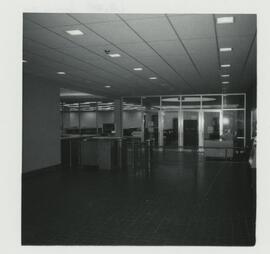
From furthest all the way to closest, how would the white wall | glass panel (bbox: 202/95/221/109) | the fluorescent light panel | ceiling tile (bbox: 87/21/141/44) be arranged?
glass panel (bbox: 202/95/221/109) < the white wall < the fluorescent light panel < ceiling tile (bbox: 87/21/141/44)

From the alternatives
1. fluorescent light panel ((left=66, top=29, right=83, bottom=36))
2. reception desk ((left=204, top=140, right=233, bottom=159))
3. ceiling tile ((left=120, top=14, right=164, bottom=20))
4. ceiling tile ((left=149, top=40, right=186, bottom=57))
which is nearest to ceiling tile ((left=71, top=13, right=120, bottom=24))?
ceiling tile ((left=120, top=14, right=164, bottom=20))

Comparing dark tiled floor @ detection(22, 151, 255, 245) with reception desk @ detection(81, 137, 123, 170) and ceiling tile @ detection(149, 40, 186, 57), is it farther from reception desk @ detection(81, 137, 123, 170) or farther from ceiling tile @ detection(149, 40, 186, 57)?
ceiling tile @ detection(149, 40, 186, 57)

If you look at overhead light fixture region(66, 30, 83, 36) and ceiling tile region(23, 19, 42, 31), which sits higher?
overhead light fixture region(66, 30, 83, 36)

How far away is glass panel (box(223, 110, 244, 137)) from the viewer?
1451 centimetres

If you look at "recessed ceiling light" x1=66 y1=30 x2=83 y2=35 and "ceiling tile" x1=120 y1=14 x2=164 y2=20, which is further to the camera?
"recessed ceiling light" x1=66 y1=30 x2=83 y2=35

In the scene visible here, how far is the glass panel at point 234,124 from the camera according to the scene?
47.6ft

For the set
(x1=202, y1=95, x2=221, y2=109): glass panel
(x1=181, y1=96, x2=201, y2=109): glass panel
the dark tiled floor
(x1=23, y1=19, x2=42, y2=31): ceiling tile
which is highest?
(x1=181, y1=96, x2=201, y2=109): glass panel

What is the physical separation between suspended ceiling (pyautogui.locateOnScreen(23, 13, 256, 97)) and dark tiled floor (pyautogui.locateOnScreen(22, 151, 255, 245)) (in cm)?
289

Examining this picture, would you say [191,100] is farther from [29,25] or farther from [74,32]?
[29,25]

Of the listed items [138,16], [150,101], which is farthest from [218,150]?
[138,16]

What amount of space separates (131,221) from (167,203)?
1192mm

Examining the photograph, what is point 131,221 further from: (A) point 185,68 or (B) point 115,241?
(A) point 185,68

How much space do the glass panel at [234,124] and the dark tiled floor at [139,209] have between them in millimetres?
6520

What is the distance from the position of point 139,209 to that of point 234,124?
1086 cm
